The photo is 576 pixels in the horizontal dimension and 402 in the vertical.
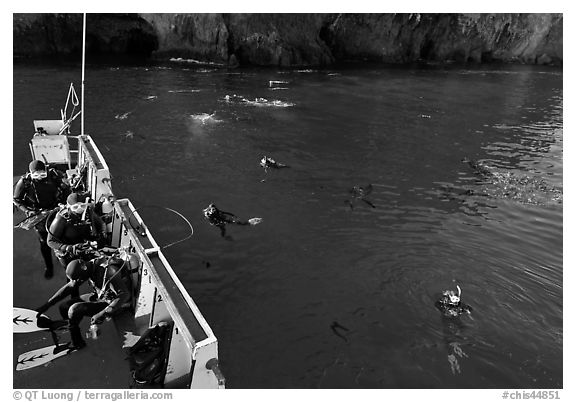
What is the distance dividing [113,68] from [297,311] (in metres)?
42.7

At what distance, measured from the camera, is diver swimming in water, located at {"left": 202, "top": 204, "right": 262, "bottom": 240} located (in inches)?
596

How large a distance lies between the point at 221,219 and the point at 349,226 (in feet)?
16.0

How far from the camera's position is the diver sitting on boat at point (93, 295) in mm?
7441

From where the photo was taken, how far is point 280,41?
175 feet

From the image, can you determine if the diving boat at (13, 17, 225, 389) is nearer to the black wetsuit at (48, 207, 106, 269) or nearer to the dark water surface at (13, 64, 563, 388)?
the black wetsuit at (48, 207, 106, 269)

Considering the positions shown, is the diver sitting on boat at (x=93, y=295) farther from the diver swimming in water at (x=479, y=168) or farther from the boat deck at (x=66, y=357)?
the diver swimming in water at (x=479, y=168)

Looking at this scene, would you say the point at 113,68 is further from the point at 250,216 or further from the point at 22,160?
the point at 250,216

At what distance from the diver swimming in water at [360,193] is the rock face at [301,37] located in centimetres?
3766

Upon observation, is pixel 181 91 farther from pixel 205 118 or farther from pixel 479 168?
pixel 479 168

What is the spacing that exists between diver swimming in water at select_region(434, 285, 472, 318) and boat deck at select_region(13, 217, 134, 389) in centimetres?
810

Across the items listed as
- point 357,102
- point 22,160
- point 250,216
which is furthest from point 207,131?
point 357,102

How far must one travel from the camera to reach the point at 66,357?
7.30m

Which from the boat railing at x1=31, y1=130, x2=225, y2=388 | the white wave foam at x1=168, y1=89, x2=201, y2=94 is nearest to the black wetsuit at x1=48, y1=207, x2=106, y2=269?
the boat railing at x1=31, y1=130, x2=225, y2=388

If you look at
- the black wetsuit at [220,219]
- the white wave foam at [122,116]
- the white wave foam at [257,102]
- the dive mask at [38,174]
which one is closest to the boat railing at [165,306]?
the dive mask at [38,174]
